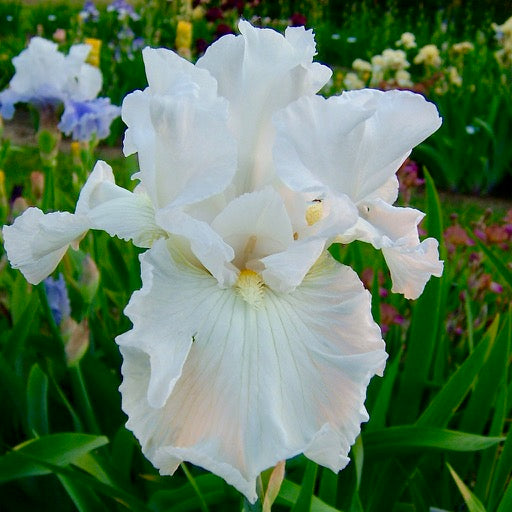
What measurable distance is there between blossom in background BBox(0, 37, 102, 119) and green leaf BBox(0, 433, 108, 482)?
1.50 metres

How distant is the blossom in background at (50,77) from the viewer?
250 centimetres

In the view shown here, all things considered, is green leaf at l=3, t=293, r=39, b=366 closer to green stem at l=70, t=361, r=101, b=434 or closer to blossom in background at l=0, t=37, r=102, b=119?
green stem at l=70, t=361, r=101, b=434

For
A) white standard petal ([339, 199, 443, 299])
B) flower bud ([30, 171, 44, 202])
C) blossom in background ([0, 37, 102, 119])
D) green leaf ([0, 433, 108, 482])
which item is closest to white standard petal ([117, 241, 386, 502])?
white standard petal ([339, 199, 443, 299])

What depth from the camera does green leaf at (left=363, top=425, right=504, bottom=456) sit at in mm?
1358

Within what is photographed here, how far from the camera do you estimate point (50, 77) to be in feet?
8.20

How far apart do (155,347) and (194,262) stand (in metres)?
0.17

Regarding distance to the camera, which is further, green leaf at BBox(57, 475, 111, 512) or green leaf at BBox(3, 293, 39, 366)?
green leaf at BBox(3, 293, 39, 366)

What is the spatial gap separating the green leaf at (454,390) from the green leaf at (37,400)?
80 cm

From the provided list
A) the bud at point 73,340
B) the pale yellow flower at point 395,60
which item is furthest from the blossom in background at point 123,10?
the bud at point 73,340

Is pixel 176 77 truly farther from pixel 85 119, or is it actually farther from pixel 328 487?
pixel 85 119

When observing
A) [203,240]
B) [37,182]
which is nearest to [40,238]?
[203,240]

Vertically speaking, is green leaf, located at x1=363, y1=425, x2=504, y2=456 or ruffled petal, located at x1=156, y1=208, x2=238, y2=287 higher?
ruffled petal, located at x1=156, y1=208, x2=238, y2=287

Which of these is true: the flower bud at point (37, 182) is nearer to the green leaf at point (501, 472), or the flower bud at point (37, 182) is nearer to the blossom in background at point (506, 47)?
the green leaf at point (501, 472)

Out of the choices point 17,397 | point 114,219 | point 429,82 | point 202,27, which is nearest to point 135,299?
point 114,219
